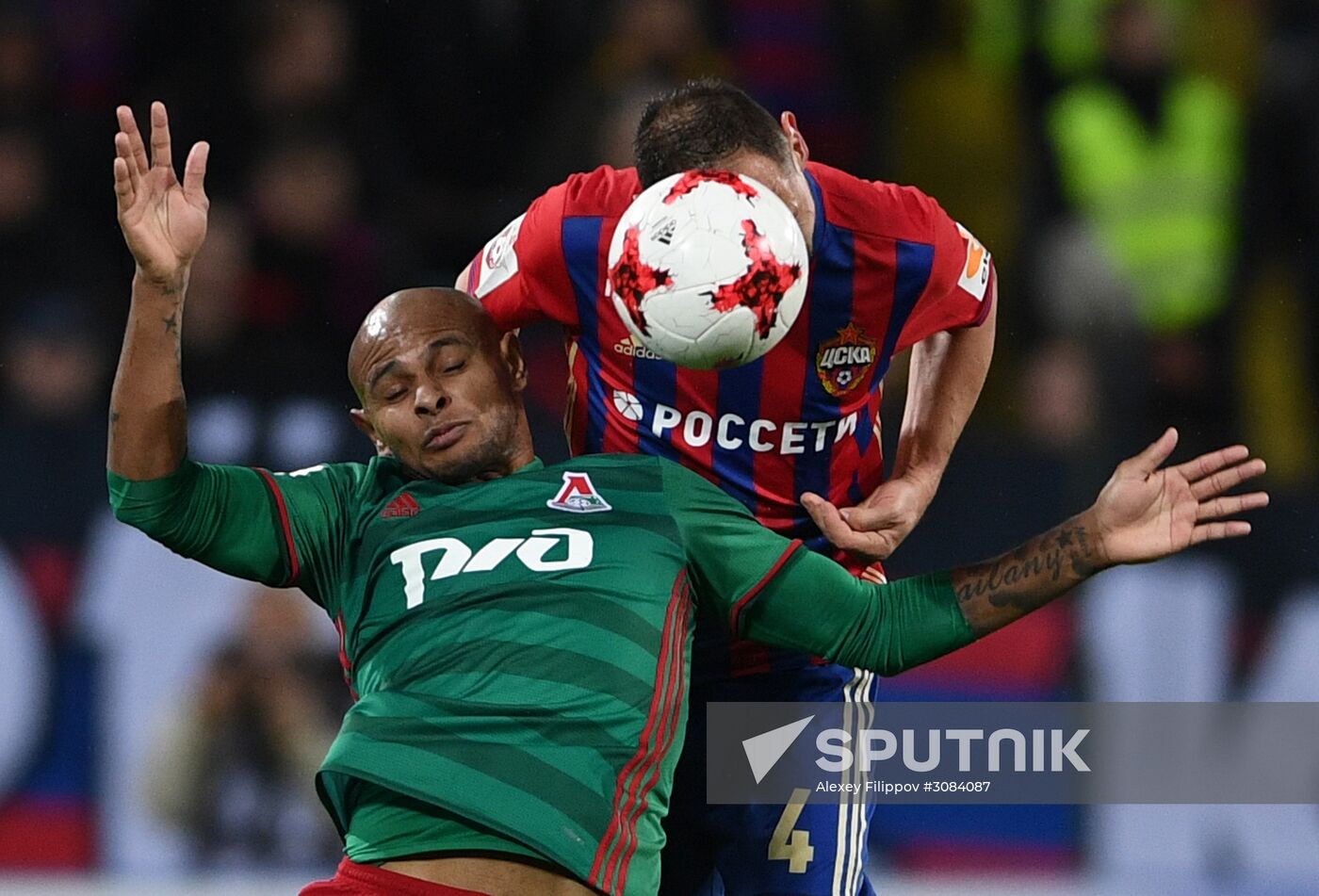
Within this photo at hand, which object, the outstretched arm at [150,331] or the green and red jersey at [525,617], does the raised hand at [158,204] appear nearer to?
the outstretched arm at [150,331]

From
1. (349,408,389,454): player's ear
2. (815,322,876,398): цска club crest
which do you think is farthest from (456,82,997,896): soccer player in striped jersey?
(349,408,389,454): player's ear

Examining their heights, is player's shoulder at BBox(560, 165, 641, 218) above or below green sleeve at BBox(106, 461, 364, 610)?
above

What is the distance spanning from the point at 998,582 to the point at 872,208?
871 millimetres

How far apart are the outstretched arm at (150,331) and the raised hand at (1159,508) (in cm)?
165

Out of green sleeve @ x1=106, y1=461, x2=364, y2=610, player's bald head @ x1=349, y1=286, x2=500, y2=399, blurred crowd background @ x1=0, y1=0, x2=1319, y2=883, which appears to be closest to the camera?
green sleeve @ x1=106, y1=461, x2=364, y2=610

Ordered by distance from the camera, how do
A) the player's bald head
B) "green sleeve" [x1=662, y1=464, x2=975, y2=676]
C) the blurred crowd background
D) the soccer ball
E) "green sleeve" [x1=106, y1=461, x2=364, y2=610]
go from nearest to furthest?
1. the soccer ball
2. "green sleeve" [x1=106, y1=461, x2=364, y2=610]
3. "green sleeve" [x1=662, y1=464, x2=975, y2=676]
4. the player's bald head
5. the blurred crowd background

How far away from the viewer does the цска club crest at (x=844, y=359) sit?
12.8 feet

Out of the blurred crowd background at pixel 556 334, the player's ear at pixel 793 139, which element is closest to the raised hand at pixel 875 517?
the player's ear at pixel 793 139

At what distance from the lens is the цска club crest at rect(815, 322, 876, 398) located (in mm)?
3902

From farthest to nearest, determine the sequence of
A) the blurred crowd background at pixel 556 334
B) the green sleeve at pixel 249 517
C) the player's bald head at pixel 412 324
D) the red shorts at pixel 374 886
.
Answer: the blurred crowd background at pixel 556 334, the player's bald head at pixel 412 324, the green sleeve at pixel 249 517, the red shorts at pixel 374 886

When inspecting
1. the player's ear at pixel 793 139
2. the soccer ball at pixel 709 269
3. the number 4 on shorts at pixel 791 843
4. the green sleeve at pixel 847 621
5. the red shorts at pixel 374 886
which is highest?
the player's ear at pixel 793 139

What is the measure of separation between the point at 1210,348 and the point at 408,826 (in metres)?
4.83

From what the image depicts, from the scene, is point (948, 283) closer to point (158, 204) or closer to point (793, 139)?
point (793, 139)

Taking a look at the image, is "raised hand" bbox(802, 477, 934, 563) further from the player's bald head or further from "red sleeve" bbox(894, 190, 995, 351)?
the player's bald head
